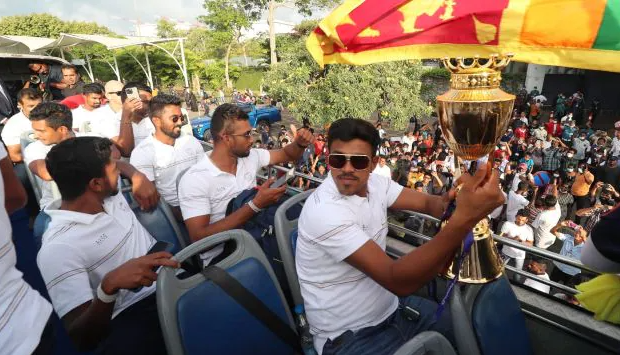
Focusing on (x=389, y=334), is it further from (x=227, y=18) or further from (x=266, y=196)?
(x=227, y=18)

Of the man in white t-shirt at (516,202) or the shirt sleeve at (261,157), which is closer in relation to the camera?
the shirt sleeve at (261,157)

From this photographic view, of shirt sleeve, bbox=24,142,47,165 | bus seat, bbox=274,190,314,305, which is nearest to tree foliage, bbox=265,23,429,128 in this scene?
shirt sleeve, bbox=24,142,47,165

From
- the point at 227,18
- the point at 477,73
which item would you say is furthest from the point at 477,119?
the point at 227,18

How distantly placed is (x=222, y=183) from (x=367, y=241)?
149 cm

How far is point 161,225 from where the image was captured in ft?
8.61

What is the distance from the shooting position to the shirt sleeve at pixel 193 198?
2.57 meters

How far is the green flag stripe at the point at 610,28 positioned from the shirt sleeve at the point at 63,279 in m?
2.60

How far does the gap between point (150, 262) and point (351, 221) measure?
859mm

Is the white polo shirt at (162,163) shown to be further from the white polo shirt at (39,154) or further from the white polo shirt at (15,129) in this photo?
the white polo shirt at (15,129)

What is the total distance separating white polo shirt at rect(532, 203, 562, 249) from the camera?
571 centimetres

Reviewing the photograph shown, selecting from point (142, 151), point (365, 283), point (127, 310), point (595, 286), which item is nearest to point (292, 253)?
point (365, 283)

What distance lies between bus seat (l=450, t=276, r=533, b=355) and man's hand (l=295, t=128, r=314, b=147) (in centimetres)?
199

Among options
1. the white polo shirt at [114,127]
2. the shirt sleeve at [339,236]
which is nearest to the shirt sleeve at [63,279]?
the shirt sleeve at [339,236]

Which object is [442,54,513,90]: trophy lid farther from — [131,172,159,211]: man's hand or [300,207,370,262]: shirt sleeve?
[131,172,159,211]: man's hand
